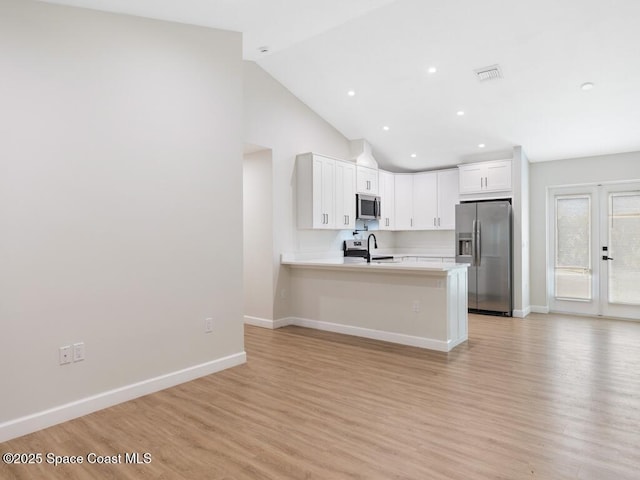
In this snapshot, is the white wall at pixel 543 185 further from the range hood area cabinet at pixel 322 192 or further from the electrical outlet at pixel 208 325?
the electrical outlet at pixel 208 325

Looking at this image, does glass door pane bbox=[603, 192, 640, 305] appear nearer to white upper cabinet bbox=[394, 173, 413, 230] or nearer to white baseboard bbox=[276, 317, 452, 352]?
white upper cabinet bbox=[394, 173, 413, 230]

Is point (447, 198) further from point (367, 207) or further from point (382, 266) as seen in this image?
point (382, 266)

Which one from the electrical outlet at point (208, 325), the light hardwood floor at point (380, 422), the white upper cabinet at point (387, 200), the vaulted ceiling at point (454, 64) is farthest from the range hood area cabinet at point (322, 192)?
the electrical outlet at point (208, 325)

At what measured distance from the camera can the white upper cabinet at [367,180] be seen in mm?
6798

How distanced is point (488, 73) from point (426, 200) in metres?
3.17

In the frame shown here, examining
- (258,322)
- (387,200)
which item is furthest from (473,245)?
(258,322)

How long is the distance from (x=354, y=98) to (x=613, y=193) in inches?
172

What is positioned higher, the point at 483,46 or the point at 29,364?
the point at 483,46

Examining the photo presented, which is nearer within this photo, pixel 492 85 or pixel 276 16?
pixel 276 16

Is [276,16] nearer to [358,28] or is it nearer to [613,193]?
[358,28]

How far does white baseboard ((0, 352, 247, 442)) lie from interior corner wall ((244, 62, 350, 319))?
200 cm

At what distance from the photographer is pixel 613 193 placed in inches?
253

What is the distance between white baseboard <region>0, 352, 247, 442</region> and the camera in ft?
8.59

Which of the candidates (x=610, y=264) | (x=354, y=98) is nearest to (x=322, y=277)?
(x=354, y=98)
